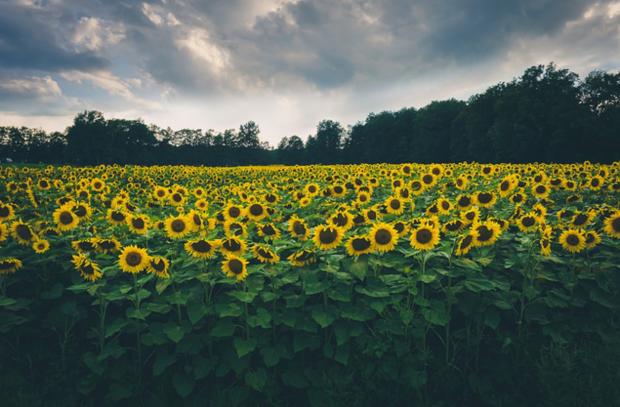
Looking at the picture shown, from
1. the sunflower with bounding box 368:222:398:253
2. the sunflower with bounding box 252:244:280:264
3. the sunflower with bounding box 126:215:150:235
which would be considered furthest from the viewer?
the sunflower with bounding box 126:215:150:235

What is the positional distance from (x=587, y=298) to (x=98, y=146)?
8356 cm

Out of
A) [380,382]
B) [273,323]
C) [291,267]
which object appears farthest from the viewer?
[291,267]

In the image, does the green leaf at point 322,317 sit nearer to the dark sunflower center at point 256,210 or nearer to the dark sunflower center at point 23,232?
the dark sunflower center at point 256,210

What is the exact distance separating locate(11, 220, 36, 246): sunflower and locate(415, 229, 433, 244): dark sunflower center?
480 centimetres

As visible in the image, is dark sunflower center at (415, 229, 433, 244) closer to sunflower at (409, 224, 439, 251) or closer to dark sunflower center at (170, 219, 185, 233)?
sunflower at (409, 224, 439, 251)

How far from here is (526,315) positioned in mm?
3879

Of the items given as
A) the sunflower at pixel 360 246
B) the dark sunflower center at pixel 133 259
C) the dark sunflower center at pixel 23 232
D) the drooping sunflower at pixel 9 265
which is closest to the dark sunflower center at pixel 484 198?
the sunflower at pixel 360 246

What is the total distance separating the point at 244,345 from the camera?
3.45 m

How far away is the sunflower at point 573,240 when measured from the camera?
4254mm

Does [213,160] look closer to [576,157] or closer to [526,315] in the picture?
[576,157]

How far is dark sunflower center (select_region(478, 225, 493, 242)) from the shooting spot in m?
4.22

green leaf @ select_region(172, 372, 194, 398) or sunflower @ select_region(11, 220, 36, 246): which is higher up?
sunflower @ select_region(11, 220, 36, 246)

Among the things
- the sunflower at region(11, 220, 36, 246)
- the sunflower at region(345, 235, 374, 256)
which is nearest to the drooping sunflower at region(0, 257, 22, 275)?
the sunflower at region(11, 220, 36, 246)

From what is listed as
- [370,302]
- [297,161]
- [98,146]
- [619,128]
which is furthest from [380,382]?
[297,161]
